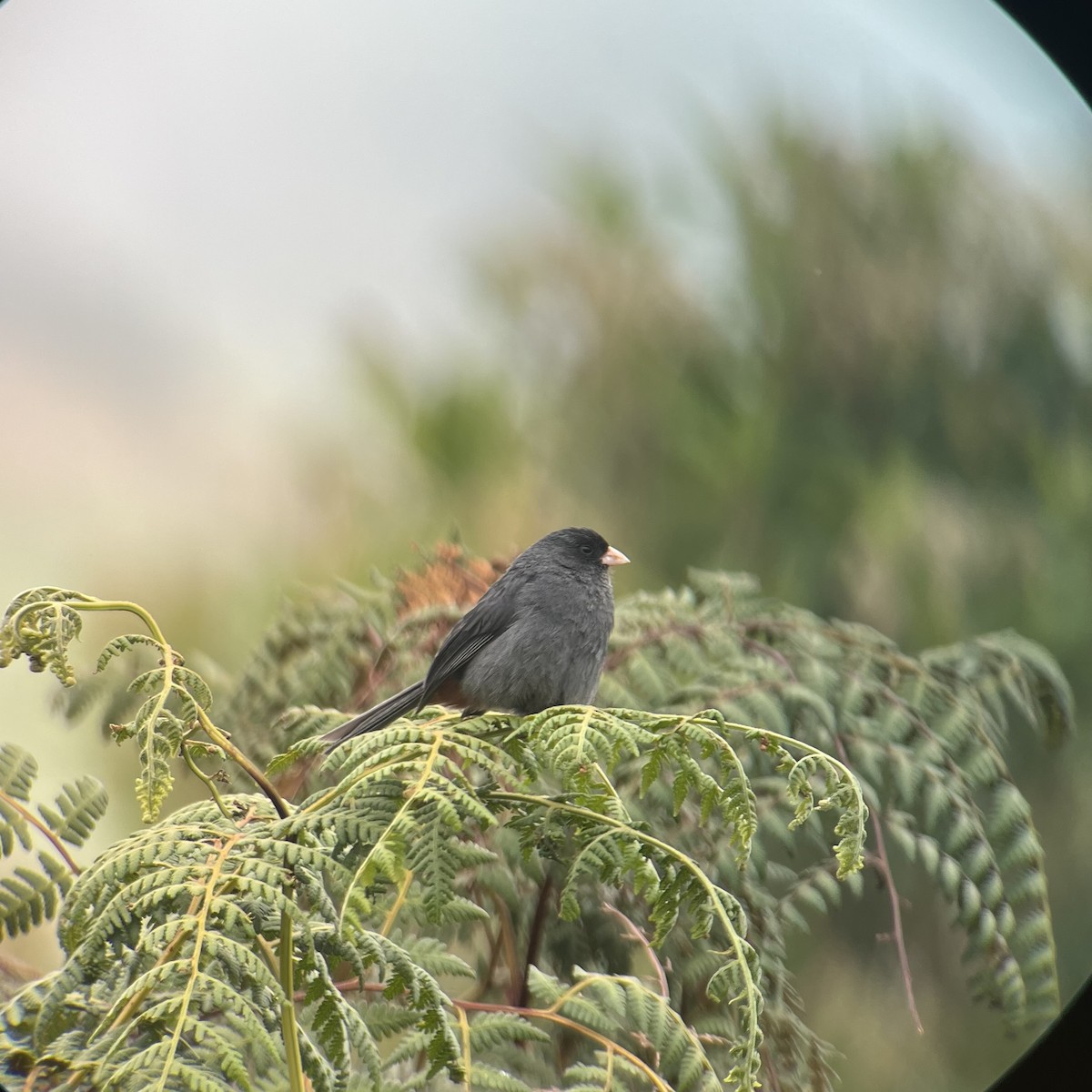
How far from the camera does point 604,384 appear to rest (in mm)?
1666

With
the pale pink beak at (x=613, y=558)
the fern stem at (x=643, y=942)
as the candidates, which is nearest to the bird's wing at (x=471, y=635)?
the pale pink beak at (x=613, y=558)

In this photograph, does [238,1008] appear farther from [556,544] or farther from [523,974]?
[556,544]

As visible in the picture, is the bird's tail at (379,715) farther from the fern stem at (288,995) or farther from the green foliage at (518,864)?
the fern stem at (288,995)

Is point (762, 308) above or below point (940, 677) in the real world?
above

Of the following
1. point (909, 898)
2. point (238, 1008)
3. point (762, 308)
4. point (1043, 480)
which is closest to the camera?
point (238, 1008)

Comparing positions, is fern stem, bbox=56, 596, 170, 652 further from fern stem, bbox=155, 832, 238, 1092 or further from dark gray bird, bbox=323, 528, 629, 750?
dark gray bird, bbox=323, 528, 629, 750

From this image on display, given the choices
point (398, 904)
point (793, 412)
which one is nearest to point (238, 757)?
point (398, 904)

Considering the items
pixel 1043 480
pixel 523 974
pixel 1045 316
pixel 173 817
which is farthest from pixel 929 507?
pixel 173 817

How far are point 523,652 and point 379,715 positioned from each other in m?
0.15

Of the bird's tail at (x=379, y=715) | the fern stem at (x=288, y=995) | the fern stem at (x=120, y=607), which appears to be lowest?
the bird's tail at (x=379, y=715)

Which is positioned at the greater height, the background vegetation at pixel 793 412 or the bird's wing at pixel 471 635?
the background vegetation at pixel 793 412

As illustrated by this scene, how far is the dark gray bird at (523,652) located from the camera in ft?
3.40

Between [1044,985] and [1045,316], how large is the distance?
3.36 feet

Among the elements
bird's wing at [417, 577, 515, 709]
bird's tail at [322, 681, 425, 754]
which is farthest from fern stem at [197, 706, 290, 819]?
bird's wing at [417, 577, 515, 709]
